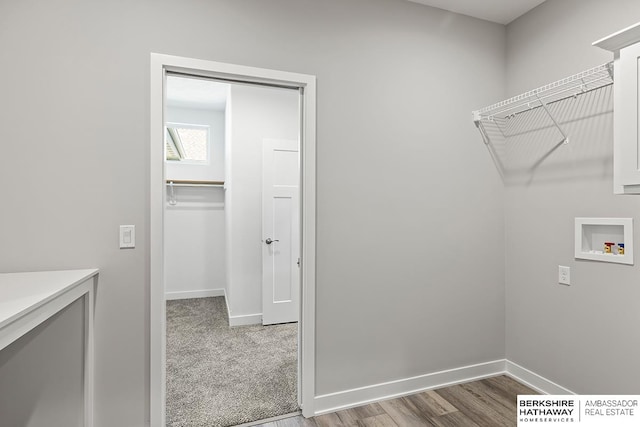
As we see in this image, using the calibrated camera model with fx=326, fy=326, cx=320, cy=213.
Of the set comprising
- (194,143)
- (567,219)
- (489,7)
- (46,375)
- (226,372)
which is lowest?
(226,372)

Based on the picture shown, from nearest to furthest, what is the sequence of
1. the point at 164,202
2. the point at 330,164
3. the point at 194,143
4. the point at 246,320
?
the point at 164,202 → the point at 330,164 → the point at 246,320 → the point at 194,143

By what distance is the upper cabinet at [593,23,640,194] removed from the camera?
1.43m

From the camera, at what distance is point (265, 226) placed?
148 inches

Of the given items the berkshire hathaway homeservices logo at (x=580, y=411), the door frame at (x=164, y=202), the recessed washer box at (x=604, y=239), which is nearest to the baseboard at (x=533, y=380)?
the berkshire hathaway homeservices logo at (x=580, y=411)

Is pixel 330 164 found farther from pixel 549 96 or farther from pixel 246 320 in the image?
pixel 246 320

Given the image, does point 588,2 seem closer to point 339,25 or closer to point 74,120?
point 339,25

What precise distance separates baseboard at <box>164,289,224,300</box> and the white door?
1.69 meters

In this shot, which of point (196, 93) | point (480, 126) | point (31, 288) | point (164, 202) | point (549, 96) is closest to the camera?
point (31, 288)

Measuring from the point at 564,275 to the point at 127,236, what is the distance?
2.75m

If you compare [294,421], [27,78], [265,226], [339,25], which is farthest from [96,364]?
[339,25]

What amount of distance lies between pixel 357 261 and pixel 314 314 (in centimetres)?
45

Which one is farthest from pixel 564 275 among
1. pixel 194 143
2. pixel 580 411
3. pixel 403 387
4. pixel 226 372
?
pixel 194 143

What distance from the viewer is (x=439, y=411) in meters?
2.12

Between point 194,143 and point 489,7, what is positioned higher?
point 489,7
